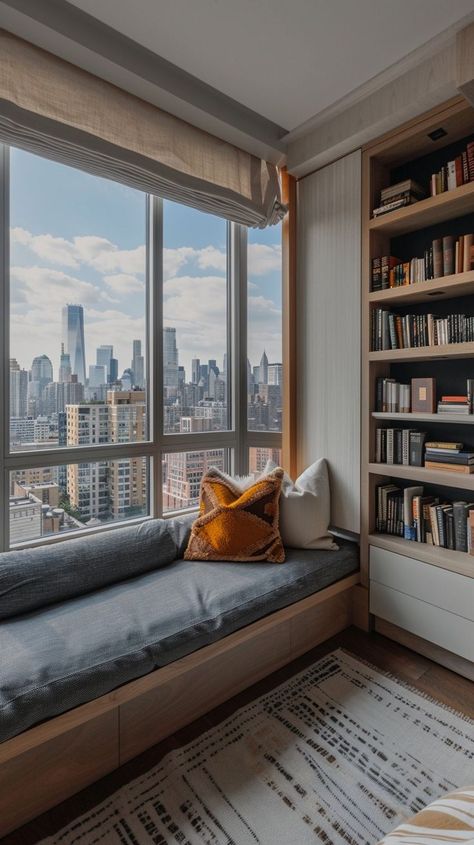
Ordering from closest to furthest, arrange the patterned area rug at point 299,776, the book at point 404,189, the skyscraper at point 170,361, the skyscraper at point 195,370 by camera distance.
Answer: the patterned area rug at point 299,776 < the book at point 404,189 < the skyscraper at point 170,361 < the skyscraper at point 195,370

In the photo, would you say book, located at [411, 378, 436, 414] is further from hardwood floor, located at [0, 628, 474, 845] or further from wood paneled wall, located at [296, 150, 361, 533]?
hardwood floor, located at [0, 628, 474, 845]

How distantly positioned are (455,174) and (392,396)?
104 cm

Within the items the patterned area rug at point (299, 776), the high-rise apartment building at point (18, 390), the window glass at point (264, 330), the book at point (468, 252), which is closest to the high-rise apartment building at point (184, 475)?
the window glass at point (264, 330)

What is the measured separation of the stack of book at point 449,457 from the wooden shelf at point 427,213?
110 cm

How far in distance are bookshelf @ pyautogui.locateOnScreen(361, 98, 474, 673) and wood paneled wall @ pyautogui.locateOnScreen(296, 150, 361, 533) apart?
60mm

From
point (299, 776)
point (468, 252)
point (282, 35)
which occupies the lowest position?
point (299, 776)

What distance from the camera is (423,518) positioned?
216 cm

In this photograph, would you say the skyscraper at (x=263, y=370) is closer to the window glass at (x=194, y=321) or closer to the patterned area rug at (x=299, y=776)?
the window glass at (x=194, y=321)

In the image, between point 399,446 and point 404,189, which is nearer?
point 404,189

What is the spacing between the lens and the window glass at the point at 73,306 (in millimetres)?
1992

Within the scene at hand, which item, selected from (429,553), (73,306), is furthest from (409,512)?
(73,306)

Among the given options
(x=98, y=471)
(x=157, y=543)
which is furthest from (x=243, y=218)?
(x=157, y=543)

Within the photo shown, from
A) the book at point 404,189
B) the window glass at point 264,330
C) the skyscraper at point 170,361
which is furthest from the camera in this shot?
the window glass at point 264,330

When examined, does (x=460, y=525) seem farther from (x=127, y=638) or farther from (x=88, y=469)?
(x=88, y=469)
